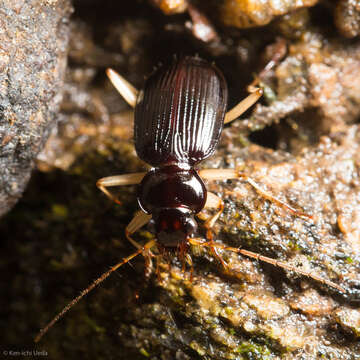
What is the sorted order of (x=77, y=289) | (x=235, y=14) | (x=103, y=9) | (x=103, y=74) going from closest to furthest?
1. (x=235, y=14)
2. (x=77, y=289)
3. (x=103, y=9)
4. (x=103, y=74)

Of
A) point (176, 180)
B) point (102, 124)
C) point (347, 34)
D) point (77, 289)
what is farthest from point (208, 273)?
point (347, 34)


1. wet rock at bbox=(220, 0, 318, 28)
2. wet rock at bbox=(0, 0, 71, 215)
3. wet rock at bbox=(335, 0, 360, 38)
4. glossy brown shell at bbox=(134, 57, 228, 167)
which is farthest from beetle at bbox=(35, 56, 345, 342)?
wet rock at bbox=(335, 0, 360, 38)

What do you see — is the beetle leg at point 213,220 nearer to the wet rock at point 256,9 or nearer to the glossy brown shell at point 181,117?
the glossy brown shell at point 181,117

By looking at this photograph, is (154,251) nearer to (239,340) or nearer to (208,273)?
(208,273)

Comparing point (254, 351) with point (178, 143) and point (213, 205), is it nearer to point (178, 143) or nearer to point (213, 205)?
point (213, 205)

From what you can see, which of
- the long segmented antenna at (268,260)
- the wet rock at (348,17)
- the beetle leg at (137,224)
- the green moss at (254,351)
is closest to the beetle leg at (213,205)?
the long segmented antenna at (268,260)

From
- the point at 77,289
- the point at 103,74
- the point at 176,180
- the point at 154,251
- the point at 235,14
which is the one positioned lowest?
the point at 77,289
